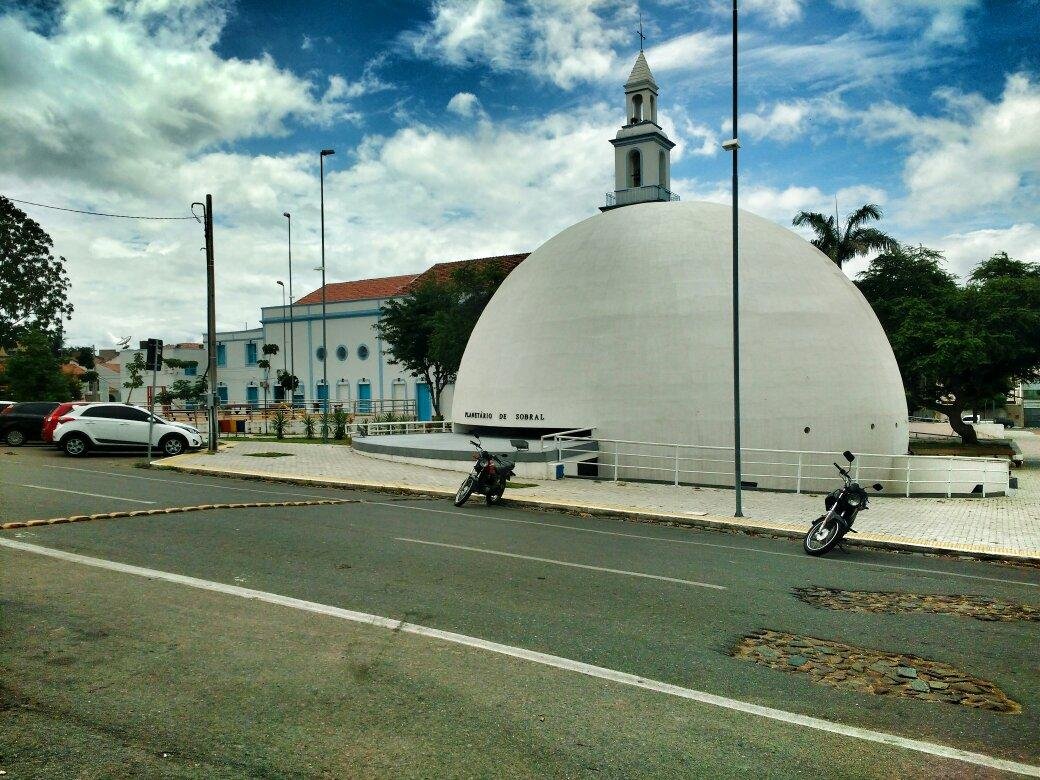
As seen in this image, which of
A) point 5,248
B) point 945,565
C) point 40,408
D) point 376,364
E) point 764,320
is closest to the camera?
point 945,565

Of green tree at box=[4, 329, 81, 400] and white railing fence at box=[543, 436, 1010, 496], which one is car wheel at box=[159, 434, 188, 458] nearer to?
white railing fence at box=[543, 436, 1010, 496]

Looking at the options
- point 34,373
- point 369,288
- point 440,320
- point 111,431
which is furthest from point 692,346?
point 369,288

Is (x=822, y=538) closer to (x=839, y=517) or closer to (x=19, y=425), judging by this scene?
(x=839, y=517)

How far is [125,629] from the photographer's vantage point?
5676 millimetres

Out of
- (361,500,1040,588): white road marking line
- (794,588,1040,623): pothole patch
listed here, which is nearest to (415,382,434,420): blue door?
(361,500,1040,588): white road marking line

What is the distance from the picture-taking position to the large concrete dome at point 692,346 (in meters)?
20.1

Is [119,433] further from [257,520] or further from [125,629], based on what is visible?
[125,629]

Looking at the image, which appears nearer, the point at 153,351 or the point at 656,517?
the point at 656,517

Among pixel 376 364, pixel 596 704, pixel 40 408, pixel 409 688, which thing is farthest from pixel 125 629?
pixel 376 364

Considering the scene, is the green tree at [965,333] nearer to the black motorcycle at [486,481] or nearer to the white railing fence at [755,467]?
the white railing fence at [755,467]

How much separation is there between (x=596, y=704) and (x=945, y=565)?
7390mm

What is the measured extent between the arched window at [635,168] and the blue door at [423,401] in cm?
3087

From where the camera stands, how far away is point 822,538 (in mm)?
10086

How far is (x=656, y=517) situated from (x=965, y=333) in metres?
25.8
